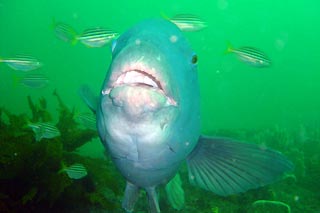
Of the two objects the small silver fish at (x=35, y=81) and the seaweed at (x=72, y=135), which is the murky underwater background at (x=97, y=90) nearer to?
the seaweed at (x=72, y=135)

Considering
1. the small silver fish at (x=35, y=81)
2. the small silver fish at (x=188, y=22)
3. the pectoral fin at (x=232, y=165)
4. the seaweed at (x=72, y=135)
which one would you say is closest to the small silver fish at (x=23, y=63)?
the small silver fish at (x=35, y=81)

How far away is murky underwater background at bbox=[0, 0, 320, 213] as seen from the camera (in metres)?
5.03

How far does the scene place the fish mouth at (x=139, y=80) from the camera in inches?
72.3

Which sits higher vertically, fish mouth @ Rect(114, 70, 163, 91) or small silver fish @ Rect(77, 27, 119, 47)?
small silver fish @ Rect(77, 27, 119, 47)

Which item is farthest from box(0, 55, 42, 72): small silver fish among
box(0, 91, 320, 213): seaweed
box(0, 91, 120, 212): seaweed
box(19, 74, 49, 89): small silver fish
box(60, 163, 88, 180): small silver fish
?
box(60, 163, 88, 180): small silver fish

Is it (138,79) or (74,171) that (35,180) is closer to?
(74,171)

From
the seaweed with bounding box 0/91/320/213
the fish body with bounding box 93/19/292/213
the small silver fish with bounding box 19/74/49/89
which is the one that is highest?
the fish body with bounding box 93/19/292/213

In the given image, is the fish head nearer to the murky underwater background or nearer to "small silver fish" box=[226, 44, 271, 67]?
the murky underwater background

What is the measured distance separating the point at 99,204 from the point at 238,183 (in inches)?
121

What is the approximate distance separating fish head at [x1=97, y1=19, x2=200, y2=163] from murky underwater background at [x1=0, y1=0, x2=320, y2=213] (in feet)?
7.55

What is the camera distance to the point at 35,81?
784 cm

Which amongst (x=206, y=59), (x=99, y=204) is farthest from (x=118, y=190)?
(x=206, y=59)

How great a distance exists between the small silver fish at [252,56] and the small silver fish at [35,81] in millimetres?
5284

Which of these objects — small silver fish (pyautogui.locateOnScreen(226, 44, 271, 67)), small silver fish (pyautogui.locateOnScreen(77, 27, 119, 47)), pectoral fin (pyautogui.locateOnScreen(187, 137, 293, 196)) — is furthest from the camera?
small silver fish (pyautogui.locateOnScreen(226, 44, 271, 67))
